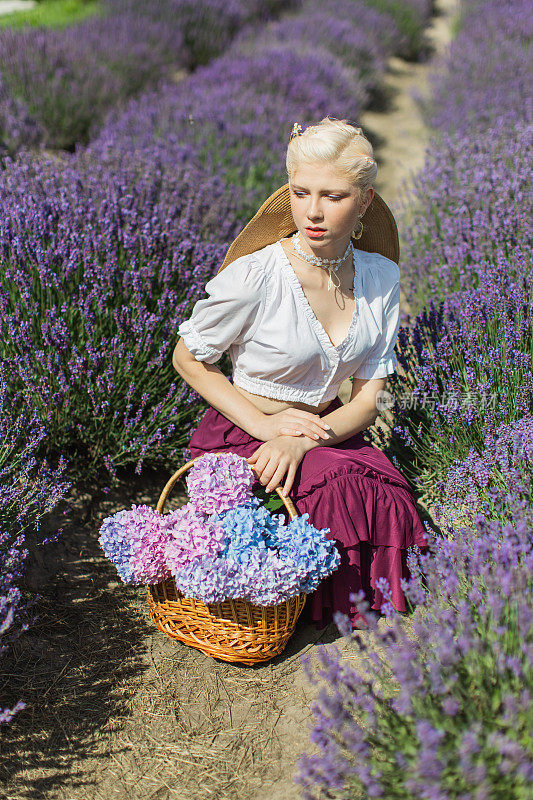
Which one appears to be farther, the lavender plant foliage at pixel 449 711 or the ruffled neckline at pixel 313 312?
the ruffled neckline at pixel 313 312

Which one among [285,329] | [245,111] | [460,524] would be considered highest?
[285,329]

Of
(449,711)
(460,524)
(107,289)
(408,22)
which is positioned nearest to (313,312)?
(460,524)

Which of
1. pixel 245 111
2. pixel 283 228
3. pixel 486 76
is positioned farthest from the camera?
pixel 486 76

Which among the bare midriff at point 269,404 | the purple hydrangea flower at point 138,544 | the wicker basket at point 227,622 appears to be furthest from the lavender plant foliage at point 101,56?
the wicker basket at point 227,622

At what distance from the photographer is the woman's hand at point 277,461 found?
6.80 ft

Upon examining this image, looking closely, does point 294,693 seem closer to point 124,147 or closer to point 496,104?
point 124,147

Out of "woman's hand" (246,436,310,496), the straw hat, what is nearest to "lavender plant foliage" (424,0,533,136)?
the straw hat

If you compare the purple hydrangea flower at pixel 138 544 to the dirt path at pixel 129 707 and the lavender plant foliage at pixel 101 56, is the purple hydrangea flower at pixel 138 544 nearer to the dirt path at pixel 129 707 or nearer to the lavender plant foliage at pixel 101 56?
the dirt path at pixel 129 707

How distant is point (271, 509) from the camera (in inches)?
83.6

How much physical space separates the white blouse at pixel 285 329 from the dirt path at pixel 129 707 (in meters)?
0.85

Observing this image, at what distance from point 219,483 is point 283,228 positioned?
90 centimetres

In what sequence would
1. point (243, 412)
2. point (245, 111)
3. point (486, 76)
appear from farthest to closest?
point (486, 76), point (245, 111), point (243, 412)

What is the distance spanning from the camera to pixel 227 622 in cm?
198

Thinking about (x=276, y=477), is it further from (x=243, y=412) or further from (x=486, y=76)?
(x=486, y=76)
